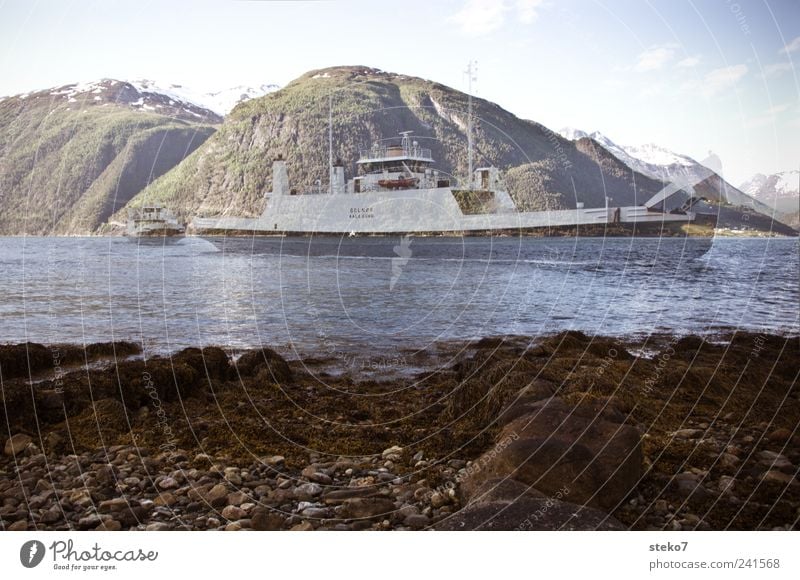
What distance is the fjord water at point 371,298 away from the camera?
25.3ft

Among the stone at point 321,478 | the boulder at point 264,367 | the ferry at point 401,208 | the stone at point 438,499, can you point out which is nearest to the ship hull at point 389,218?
the ferry at point 401,208

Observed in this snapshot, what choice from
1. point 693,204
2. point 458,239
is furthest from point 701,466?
point 693,204

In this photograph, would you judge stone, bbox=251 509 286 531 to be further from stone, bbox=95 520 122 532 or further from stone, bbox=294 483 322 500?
stone, bbox=95 520 122 532

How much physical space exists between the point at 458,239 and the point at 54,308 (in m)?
16.1

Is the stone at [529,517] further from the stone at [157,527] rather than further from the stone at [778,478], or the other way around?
the stone at [157,527]

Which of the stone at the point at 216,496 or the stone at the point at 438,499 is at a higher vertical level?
the stone at the point at 438,499

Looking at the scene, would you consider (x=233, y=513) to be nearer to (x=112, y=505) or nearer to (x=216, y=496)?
(x=216, y=496)

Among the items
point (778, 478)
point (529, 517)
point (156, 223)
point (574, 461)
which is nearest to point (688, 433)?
point (778, 478)

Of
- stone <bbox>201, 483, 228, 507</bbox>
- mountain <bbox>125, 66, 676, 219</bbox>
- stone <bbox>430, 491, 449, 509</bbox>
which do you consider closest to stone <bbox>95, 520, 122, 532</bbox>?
stone <bbox>201, 483, 228, 507</bbox>

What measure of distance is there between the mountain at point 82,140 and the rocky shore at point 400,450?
1.86 meters

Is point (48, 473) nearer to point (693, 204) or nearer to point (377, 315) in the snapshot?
point (377, 315)

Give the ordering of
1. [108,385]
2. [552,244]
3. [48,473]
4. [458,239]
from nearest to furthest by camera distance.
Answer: [48,473] → [108,385] → [458,239] → [552,244]

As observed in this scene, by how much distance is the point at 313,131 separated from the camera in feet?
103
